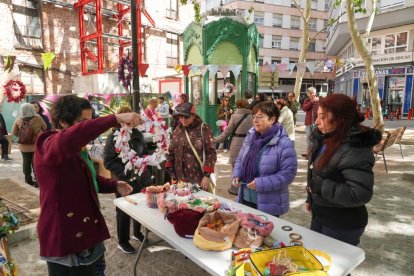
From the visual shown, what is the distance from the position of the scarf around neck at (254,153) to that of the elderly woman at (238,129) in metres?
2.04

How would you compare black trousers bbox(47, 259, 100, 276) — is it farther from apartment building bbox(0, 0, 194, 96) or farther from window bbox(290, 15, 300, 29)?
window bbox(290, 15, 300, 29)

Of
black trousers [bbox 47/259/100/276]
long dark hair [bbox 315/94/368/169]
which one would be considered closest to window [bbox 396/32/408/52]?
long dark hair [bbox 315/94/368/169]

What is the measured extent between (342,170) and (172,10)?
22365 millimetres

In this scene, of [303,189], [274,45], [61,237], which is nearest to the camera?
[61,237]

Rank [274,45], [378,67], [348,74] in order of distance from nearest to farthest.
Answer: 1. [378,67]
2. [348,74]
3. [274,45]

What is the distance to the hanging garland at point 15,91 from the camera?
10703 millimetres

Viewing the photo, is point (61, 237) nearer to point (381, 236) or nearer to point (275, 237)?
point (275, 237)

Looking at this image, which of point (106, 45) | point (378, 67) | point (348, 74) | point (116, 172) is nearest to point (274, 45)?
point (348, 74)

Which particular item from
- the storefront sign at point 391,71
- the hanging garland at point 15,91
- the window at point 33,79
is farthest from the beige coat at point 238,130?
the storefront sign at point 391,71

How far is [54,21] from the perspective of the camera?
53.5 ft

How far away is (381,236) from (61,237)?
3.73 m

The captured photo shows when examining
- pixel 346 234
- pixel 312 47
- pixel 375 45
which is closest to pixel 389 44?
pixel 375 45

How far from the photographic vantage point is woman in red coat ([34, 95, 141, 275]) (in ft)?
5.63

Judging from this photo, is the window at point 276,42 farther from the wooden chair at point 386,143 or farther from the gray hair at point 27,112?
the gray hair at point 27,112
